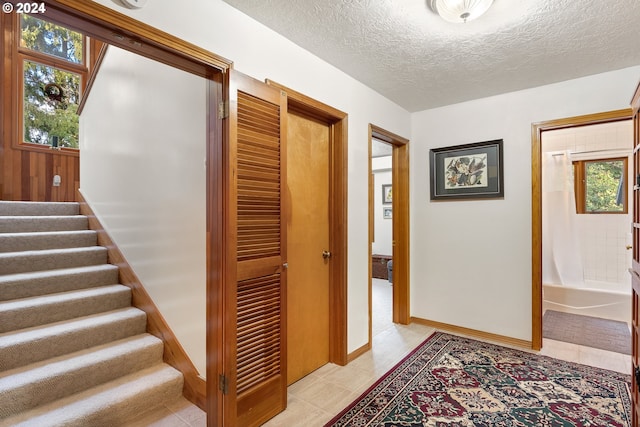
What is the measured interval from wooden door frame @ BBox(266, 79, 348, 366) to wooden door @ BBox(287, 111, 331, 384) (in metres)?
0.04

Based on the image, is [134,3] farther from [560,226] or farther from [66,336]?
[560,226]

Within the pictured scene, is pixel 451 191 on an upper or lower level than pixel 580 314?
upper

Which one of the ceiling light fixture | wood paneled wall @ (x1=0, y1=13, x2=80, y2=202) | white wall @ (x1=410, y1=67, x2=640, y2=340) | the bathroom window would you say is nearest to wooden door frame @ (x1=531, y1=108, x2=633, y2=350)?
white wall @ (x1=410, y1=67, x2=640, y2=340)

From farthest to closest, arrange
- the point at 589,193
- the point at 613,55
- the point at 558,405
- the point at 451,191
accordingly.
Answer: the point at 589,193
the point at 451,191
the point at 613,55
the point at 558,405

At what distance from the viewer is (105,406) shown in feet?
5.89

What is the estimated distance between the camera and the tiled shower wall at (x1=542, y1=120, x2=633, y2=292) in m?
3.99

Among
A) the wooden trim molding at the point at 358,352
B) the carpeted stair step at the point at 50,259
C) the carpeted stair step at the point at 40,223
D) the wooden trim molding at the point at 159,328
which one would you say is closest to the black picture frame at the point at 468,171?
the wooden trim molding at the point at 358,352

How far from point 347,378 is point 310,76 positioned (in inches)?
89.2

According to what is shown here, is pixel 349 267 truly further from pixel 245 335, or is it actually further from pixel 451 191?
pixel 451 191

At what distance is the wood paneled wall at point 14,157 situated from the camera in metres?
3.96

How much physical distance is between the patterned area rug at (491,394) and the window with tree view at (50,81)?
5.07m

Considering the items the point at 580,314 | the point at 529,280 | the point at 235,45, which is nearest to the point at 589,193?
the point at 580,314

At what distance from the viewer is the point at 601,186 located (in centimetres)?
426

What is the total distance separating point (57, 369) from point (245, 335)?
1.14 m
